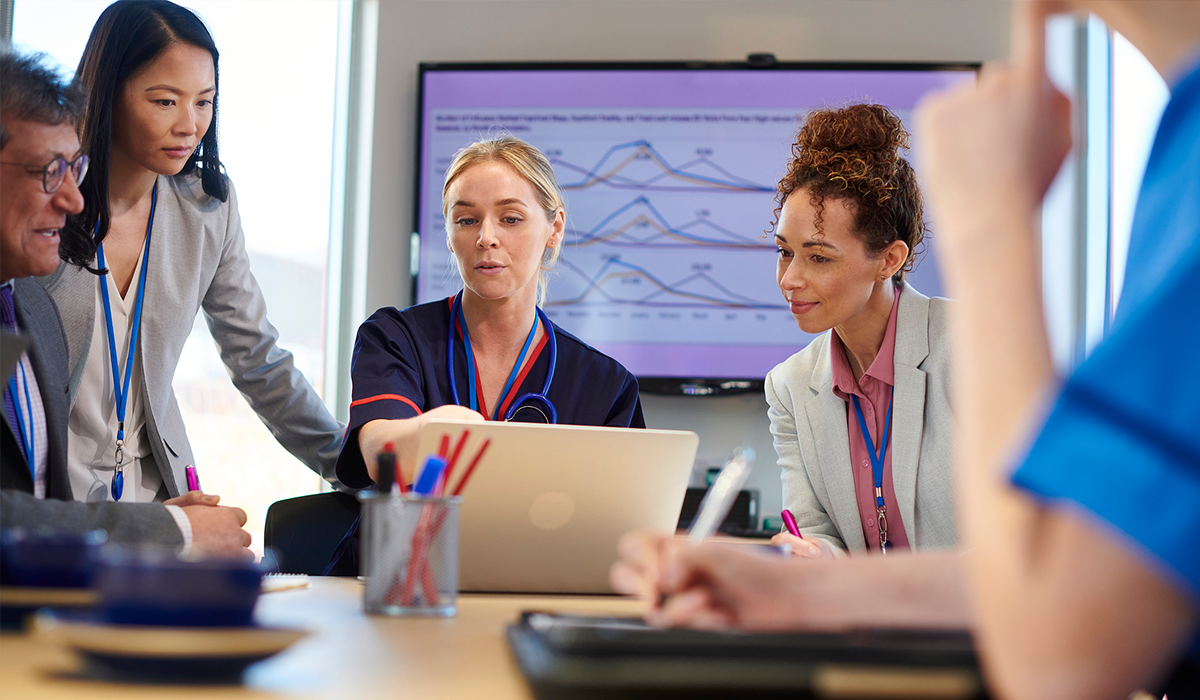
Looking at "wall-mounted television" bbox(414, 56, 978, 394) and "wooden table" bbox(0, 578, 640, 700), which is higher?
"wall-mounted television" bbox(414, 56, 978, 394)

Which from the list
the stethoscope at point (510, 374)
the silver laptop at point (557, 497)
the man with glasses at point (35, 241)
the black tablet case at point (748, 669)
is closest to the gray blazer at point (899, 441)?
the stethoscope at point (510, 374)

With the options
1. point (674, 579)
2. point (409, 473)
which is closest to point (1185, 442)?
point (674, 579)

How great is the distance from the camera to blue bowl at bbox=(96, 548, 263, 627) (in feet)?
1.82

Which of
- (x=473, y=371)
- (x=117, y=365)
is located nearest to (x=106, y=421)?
(x=117, y=365)

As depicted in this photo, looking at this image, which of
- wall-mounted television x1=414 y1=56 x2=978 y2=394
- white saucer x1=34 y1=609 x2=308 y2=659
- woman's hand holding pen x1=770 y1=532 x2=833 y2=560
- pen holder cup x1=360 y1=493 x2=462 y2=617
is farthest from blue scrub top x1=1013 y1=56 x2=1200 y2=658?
wall-mounted television x1=414 y1=56 x2=978 y2=394

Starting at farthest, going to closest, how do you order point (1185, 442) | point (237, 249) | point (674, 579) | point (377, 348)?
point (237, 249), point (377, 348), point (674, 579), point (1185, 442)

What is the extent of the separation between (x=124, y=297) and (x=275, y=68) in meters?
1.34

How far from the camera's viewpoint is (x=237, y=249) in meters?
2.36

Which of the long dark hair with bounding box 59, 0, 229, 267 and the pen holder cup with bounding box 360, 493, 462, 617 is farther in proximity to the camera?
the long dark hair with bounding box 59, 0, 229, 267

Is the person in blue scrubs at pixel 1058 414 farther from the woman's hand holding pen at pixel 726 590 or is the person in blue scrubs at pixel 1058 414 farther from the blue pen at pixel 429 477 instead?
the blue pen at pixel 429 477

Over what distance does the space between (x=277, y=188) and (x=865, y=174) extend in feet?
6.68

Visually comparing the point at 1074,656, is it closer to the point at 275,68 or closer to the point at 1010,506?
the point at 1010,506

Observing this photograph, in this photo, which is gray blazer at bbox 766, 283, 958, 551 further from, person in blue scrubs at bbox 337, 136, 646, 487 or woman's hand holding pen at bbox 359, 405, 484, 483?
woman's hand holding pen at bbox 359, 405, 484, 483

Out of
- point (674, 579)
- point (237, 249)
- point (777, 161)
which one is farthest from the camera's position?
point (777, 161)
